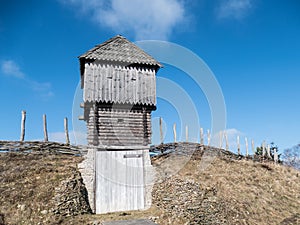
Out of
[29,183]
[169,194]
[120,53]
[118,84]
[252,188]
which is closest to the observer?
[29,183]

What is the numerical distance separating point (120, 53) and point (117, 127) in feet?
16.8

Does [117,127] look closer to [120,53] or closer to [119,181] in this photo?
[119,181]

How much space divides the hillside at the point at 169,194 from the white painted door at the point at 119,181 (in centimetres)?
100

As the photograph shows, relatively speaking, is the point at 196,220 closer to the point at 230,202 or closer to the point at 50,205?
the point at 230,202

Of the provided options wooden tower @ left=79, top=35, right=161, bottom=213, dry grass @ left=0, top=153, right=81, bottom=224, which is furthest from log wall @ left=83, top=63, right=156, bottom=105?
dry grass @ left=0, top=153, right=81, bottom=224

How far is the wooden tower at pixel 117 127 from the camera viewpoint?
15.2 metres

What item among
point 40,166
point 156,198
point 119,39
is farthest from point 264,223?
point 119,39

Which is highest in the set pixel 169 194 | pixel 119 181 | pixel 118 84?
pixel 118 84

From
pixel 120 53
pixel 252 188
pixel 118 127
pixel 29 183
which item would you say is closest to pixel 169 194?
pixel 118 127

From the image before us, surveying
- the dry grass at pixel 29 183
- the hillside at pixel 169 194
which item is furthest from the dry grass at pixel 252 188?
the dry grass at pixel 29 183

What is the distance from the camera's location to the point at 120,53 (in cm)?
1688

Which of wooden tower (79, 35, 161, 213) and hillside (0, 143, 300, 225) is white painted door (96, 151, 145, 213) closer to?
wooden tower (79, 35, 161, 213)

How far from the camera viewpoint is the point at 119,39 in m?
18.0

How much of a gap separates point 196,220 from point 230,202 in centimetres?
253
